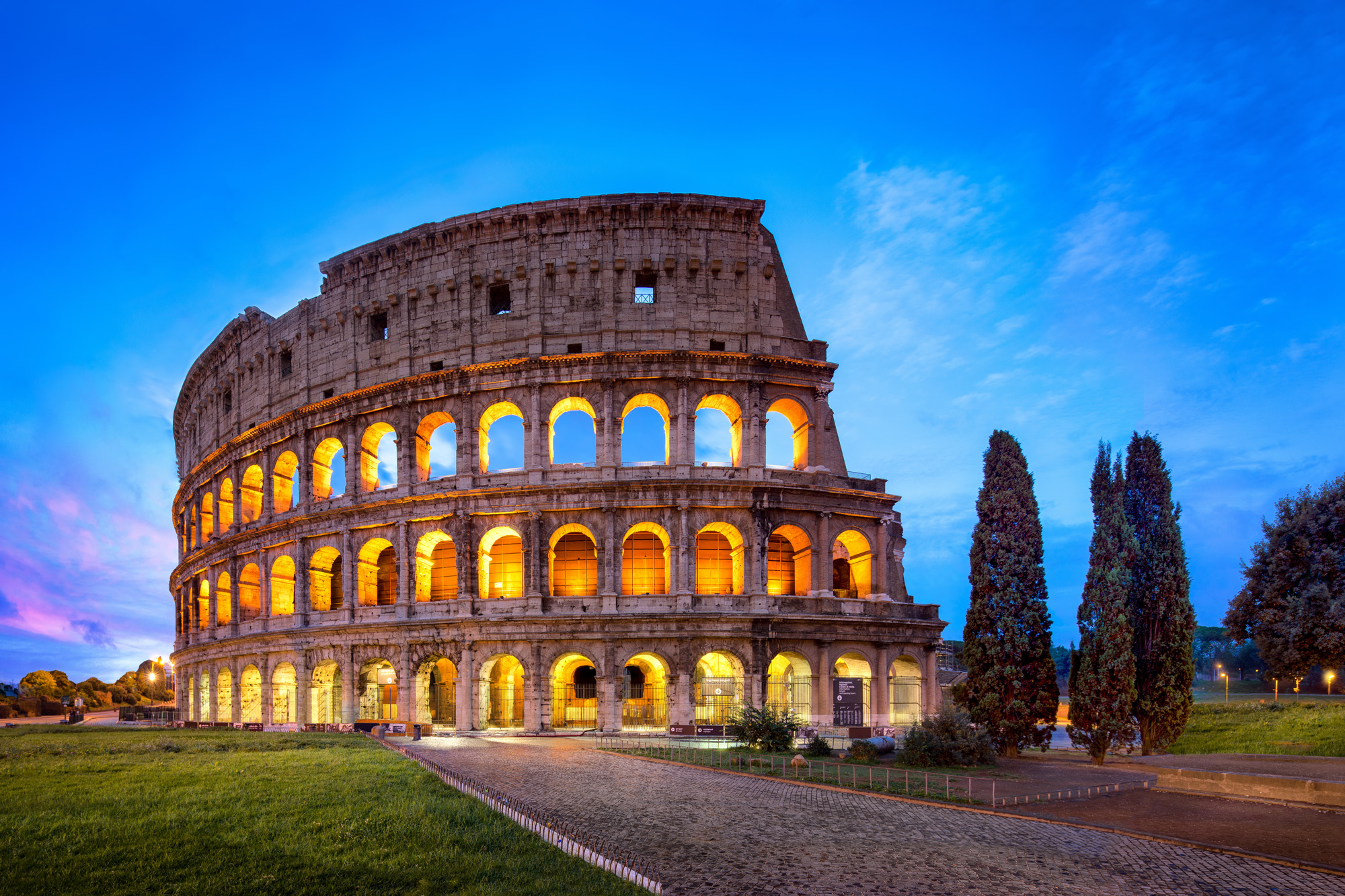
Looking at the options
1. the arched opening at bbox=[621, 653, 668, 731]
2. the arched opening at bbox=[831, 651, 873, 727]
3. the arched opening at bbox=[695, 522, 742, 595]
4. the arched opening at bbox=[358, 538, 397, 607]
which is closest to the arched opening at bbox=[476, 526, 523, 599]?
the arched opening at bbox=[358, 538, 397, 607]

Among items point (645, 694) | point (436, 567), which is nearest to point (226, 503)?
point (436, 567)

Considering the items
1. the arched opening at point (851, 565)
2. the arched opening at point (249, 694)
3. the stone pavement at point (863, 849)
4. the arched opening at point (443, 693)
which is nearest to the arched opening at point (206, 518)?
the arched opening at point (249, 694)

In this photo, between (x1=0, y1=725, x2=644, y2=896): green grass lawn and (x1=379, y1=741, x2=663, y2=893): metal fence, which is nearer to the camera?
(x1=0, y1=725, x2=644, y2=896): green grass lawn

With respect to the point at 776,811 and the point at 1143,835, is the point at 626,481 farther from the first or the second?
the point at 1143,835

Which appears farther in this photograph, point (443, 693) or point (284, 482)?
point (284, 482)

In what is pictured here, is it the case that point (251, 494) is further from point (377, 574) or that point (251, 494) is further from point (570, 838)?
point (570, 838)

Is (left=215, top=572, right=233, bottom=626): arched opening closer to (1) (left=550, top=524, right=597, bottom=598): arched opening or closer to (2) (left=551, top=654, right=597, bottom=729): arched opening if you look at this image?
(1) (left=550, top=524, right=597, bottom=598): arched opening

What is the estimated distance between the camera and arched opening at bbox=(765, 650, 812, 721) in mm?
33312

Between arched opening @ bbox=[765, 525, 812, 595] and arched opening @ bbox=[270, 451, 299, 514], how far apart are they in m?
24.3

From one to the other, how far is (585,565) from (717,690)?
25.4 feet

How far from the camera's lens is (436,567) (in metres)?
38.4

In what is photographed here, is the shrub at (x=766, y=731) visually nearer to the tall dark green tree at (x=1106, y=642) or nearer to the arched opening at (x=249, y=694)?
the tall dark green tree at (x=1106, y=642)

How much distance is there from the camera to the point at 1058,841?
39.7 ft

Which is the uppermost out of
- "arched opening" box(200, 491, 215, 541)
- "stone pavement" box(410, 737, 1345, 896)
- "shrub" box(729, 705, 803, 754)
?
"arched opening" box(200, 491, 215, 541)
